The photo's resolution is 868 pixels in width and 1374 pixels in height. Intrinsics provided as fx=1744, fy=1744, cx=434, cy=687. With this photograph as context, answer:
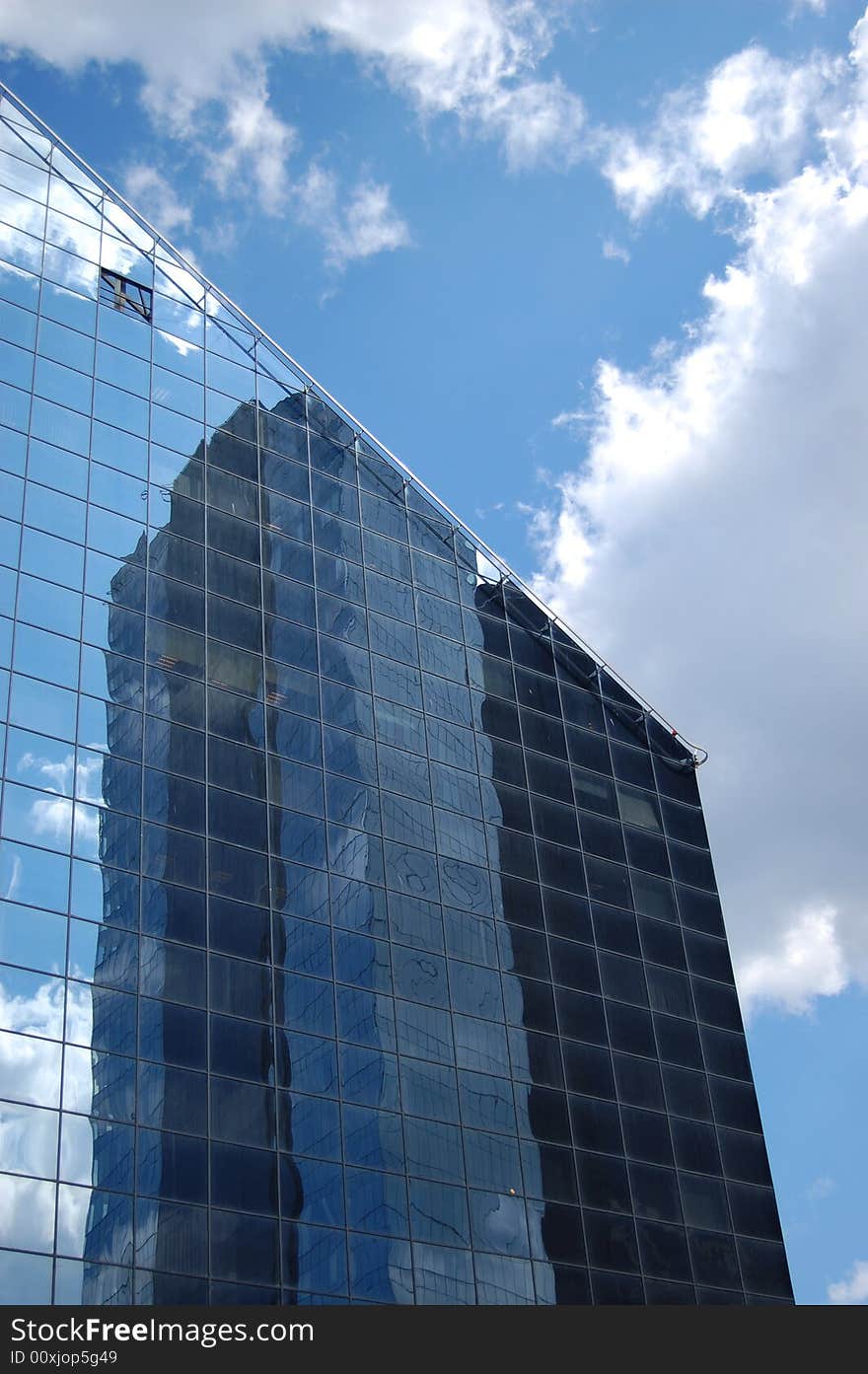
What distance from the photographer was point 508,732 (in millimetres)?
66125

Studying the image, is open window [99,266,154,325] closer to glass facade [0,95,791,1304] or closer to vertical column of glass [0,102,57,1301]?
glass facade [0,95,791,1304]

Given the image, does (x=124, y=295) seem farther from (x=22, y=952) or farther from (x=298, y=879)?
(x=22, y=952)

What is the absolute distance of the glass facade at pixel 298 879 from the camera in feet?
158

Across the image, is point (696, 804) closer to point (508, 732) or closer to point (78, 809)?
point (508, 732)

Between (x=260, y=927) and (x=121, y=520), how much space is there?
14545mm

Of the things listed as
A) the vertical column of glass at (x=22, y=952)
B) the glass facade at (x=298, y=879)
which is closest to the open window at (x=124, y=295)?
the glass facade at (x=298, y=879)

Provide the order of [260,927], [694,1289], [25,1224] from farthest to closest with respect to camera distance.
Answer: [694,1289]
[260,927]
[25,1224]

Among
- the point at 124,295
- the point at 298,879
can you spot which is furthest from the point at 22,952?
the point at 124,295

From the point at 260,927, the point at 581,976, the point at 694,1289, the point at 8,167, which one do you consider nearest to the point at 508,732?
the point at 581,976

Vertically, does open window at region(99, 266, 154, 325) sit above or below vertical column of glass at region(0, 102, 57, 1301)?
above

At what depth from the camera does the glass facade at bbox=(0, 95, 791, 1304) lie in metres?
48.2

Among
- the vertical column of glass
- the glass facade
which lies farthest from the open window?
the vertical column of glass

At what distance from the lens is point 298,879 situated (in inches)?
2174

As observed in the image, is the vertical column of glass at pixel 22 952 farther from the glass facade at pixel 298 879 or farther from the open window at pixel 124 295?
the open window at pixel 124 295
